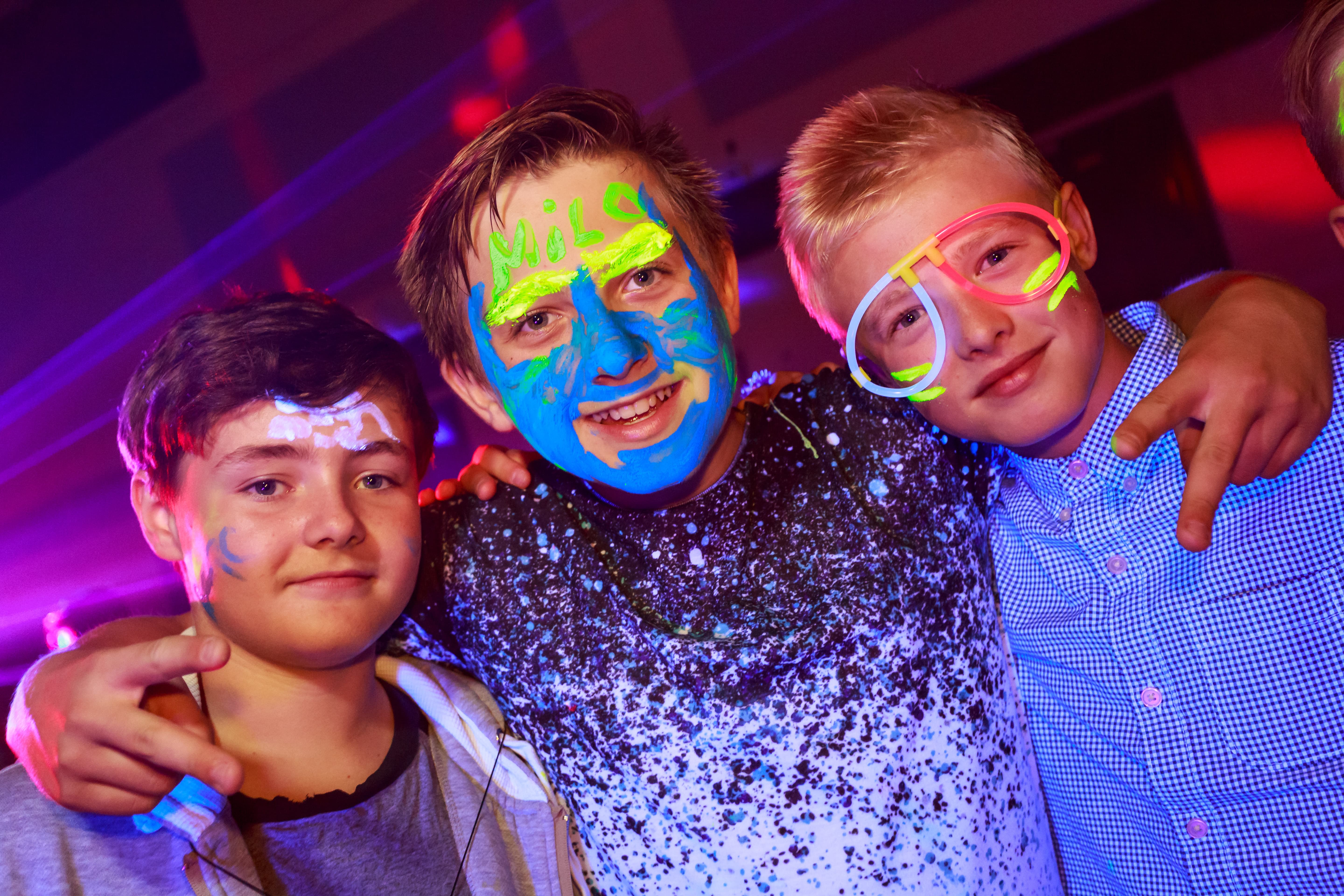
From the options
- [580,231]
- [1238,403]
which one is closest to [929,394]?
Result: [1238,403]

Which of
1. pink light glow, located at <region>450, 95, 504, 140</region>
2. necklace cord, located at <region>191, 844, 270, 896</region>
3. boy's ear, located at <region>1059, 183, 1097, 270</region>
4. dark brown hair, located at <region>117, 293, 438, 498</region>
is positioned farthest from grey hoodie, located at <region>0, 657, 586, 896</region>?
pink light glow, located at <region>450, 95, 504, 140</region>

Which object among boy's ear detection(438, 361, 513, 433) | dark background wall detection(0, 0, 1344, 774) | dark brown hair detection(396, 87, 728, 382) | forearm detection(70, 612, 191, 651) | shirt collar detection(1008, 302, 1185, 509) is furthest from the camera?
dark background wall detection(0, 0, 1344, 774)

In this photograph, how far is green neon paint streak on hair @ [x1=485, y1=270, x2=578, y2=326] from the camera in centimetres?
131

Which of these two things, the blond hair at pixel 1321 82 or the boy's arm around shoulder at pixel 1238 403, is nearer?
the boy's arm around shoulder at pixel 1238 403

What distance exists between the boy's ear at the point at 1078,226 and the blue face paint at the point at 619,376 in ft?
1.94

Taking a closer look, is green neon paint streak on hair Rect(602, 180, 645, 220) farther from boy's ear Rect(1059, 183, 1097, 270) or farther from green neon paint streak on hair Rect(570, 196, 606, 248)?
boy's ear Rect(1059, 183, 1097, 270)

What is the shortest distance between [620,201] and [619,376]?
1.00ft

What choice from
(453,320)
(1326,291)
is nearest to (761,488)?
(453,320)

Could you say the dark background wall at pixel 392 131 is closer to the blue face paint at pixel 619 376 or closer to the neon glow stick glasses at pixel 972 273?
the blue face paint at pixel 619 376

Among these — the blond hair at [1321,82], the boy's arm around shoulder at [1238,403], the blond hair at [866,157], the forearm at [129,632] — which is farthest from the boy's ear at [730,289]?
the forearm at [129,632]

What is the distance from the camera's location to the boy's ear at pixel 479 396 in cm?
150

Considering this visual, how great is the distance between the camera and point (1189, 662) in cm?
119

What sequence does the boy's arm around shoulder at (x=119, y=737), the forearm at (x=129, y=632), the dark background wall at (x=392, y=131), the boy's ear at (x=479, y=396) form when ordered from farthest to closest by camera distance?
the dark background wall at (x=392, y=131) → the boy's ear at (x=479, y=396) → the forearm at (x=129, y=632) → the boy's arm around shoulder at (x=119, y=737)

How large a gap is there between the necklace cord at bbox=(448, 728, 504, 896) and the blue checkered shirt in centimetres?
90
